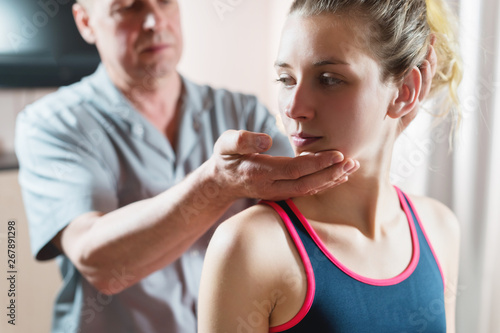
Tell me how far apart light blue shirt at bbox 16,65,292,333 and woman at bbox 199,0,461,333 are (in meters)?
0.33

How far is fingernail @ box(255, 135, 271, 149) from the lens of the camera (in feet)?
1.96

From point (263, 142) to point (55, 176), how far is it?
479 millimetres

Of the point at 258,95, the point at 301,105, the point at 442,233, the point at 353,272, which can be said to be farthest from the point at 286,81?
the point at 258,95

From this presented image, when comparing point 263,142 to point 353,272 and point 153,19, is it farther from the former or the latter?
point 153,19

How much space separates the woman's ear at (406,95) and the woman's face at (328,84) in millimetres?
42

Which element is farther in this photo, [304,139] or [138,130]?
[138,130]

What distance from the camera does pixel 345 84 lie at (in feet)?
2.06

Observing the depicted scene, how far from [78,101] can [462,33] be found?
0.78 metres

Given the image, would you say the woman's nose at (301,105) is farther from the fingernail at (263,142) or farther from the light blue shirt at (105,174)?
the light blue shirt at (105,174)

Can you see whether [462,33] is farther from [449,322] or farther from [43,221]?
[43,221]

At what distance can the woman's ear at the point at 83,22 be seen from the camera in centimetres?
98

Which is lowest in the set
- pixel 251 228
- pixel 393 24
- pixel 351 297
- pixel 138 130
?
pixel 351 297

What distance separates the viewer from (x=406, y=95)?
69 cm

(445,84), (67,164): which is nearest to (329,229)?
(445,84)
